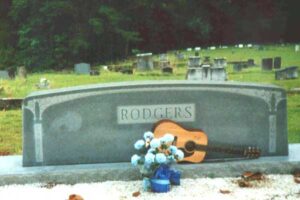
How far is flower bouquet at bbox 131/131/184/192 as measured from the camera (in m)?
4.39

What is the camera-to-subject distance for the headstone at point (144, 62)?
376 inches

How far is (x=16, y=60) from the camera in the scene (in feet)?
31.6

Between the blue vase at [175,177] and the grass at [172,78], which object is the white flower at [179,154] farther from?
the grass at [172,78]

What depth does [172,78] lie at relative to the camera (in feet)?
31.1

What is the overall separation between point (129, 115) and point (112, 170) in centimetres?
53

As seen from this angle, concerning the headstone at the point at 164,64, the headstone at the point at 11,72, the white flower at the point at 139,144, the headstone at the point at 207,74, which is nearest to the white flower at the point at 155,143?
the white flower at the point at 139,144

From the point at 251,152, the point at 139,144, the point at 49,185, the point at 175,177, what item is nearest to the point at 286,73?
the point at 251,152

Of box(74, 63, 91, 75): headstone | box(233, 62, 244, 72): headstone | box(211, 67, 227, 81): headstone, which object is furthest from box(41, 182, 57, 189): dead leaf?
box(233, 62, 244, 72): headstone

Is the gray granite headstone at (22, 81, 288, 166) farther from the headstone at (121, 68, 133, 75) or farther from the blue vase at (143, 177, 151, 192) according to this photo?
the headstone at (121, 68, 133, 75)

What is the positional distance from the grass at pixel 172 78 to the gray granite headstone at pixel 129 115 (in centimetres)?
200

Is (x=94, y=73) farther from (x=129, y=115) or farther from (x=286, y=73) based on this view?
(x=129, y=115)

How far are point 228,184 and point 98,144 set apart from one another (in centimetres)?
124

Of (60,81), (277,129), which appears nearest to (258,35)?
(60,81)

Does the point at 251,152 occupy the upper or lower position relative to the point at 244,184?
upper
